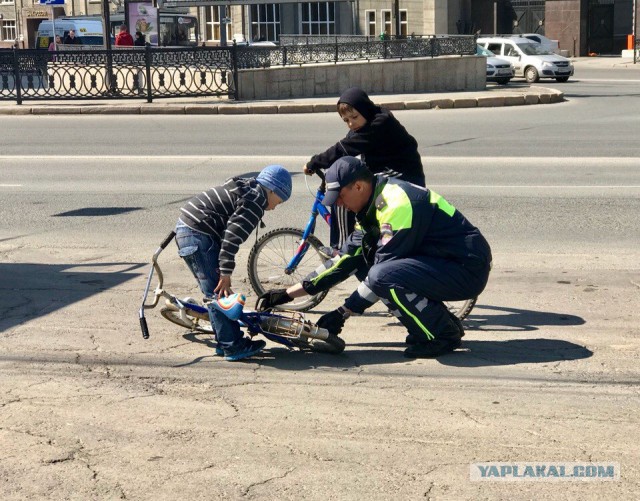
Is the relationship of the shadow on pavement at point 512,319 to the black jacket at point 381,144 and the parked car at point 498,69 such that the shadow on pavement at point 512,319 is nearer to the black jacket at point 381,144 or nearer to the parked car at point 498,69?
the black jacket at point 381,144

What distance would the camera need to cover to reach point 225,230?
6.18m

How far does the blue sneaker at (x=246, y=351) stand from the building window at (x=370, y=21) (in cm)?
5080

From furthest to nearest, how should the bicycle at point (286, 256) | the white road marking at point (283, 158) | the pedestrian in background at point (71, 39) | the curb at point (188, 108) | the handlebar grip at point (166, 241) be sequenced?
the pedestrian in background at point (71, 39), the curb at point (188, 108), the white road marking at point (283, 158), the bicycle at point (286, 256), the handlebar grip at point (166, 241)

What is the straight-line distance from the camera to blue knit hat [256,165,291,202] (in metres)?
6.17

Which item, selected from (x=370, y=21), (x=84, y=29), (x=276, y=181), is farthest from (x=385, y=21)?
(x=276, y=181)

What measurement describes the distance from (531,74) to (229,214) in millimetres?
30463

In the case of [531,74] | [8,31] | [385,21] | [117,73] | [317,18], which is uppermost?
[8,31]

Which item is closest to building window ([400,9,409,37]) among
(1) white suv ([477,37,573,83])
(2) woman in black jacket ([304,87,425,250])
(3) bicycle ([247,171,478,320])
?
(1) white suv ([477,37,573,83])

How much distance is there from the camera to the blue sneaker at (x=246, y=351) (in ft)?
20.1

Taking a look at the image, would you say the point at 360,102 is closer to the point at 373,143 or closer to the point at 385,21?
the point at 373,143

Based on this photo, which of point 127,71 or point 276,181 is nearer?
point 276,181

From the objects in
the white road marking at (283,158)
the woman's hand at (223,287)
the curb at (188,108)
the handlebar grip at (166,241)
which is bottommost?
the white road marking at (283,158)

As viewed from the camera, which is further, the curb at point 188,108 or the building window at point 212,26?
the building window at point 212,26

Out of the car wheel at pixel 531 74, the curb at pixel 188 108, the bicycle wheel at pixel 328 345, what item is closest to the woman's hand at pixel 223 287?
the bicycle wheel at pixel 328 345
